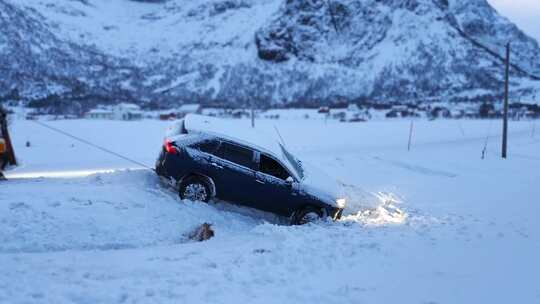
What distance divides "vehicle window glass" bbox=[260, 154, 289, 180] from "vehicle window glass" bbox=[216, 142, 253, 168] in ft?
0.91

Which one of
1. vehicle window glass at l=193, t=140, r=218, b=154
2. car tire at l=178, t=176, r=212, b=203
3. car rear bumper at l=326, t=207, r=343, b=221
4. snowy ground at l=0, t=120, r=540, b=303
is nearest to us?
snowy ground at l=0, t=120, r=540, b=303

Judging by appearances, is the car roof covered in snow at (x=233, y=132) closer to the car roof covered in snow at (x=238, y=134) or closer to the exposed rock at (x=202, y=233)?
the car roof covered in snow at (x=238, y=134)

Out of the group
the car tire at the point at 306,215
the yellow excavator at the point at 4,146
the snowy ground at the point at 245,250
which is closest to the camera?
the snowy ground at the point at 245,250

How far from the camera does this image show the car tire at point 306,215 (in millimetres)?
11164

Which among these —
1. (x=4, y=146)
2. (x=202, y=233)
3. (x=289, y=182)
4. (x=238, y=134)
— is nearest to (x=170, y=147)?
(x=238, y=134)

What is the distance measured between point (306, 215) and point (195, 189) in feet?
7.92

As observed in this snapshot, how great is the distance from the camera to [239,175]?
433 inches

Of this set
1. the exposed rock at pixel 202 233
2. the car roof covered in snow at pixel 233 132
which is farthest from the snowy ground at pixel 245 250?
the car roof covered in snow at pixel 233 132

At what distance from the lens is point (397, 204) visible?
46.5 ft

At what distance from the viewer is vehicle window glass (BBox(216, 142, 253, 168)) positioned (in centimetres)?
1109

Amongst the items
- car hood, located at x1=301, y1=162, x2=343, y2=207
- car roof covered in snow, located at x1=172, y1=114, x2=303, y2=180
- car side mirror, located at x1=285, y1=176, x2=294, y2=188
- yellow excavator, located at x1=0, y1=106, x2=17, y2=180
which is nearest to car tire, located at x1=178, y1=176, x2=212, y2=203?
car roof covered in snow, located at x1=172, y1=114, x2=303, y2=180

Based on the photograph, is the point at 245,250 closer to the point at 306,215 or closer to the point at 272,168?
the point at 306,215

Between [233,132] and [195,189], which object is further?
[233,132]

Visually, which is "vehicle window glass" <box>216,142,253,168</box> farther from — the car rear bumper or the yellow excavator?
the yellow excavator
